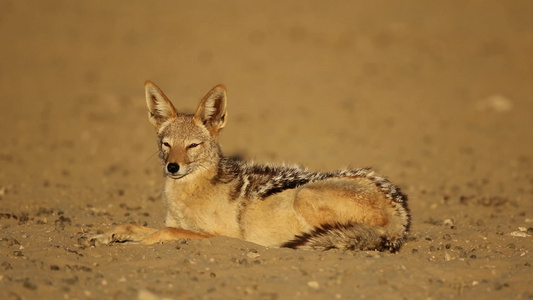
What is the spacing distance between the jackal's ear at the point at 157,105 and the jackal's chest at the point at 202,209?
0.98 metres

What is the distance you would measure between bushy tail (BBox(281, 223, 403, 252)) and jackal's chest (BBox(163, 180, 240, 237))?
935 millimetres

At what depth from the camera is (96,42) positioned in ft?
85.5

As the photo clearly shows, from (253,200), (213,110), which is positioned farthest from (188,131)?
(253,200)

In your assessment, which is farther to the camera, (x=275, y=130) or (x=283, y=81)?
(x=283, y=81)

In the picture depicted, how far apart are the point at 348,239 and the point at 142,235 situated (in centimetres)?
255

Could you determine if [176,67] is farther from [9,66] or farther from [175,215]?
[175,215]

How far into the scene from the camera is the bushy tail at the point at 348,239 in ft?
26.5

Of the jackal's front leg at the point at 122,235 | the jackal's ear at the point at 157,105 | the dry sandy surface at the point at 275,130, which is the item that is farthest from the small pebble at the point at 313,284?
the jackal's ear at the point at 157,105

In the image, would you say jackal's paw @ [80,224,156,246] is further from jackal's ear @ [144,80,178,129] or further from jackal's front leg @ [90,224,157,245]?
jackal's ear @ [144,80,178,129]

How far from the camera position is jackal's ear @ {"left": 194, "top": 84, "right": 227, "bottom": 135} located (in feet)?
29.9

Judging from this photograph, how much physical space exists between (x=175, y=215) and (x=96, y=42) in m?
18.6

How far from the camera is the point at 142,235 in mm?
8539

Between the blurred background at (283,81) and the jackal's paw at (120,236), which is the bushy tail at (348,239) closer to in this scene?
the jackal's paw at (120,236)

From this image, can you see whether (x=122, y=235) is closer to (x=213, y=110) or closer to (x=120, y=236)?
(x=120, y=236)
